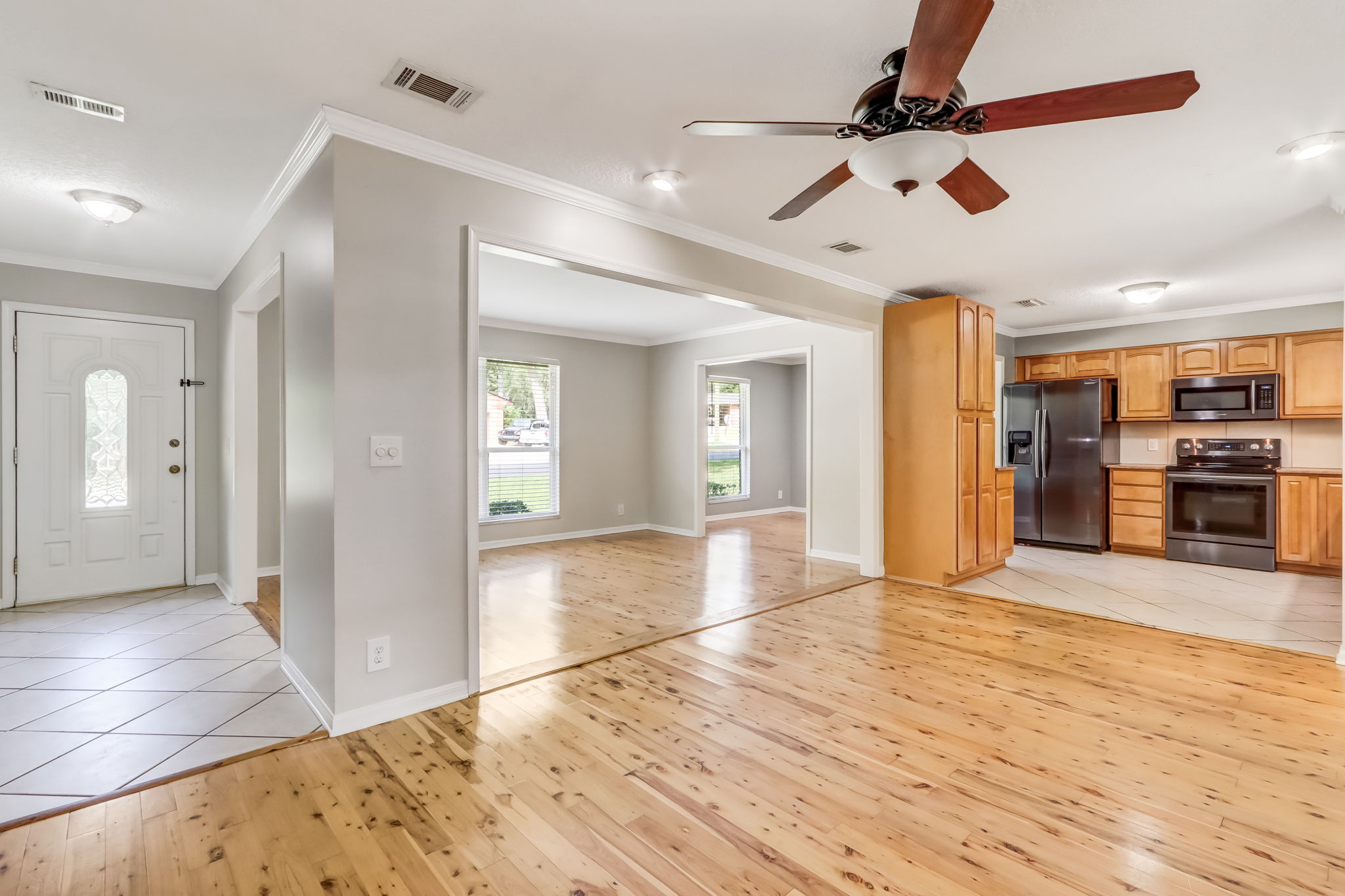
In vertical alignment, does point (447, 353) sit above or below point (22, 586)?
above

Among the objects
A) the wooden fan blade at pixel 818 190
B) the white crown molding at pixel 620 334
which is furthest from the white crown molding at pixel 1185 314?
the wooden fan blade at pixel 818 190

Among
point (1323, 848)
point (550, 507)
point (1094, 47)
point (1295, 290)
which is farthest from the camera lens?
point (550, 507)

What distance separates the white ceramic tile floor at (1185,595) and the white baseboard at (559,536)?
153 inches

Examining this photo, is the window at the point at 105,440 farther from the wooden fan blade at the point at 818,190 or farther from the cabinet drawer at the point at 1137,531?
the cabinet drawer at the point at 1137,531

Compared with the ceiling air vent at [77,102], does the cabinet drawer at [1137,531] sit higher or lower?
lower

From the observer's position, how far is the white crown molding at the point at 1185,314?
5.70 metres

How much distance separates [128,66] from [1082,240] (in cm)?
497

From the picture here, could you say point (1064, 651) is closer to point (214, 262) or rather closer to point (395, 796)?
point (395, 796)

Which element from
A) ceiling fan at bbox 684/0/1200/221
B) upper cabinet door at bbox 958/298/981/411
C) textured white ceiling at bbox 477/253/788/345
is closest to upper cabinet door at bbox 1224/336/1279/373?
upper cabinet door at bbox 958/298/981/411

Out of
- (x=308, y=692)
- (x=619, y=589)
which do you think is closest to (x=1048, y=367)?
(x=619, y=589)

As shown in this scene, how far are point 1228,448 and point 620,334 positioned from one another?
6.50m

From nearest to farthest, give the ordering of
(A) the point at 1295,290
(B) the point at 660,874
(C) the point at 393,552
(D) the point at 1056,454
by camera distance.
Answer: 1. (B) the point at 660,874
2. (C) the point at 393,552
3. (A) the point at 1295,290
4. (D) the point at 1056,454

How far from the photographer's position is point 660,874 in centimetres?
176

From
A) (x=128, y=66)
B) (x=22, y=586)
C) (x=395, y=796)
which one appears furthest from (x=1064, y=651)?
(x=22, y=586)
